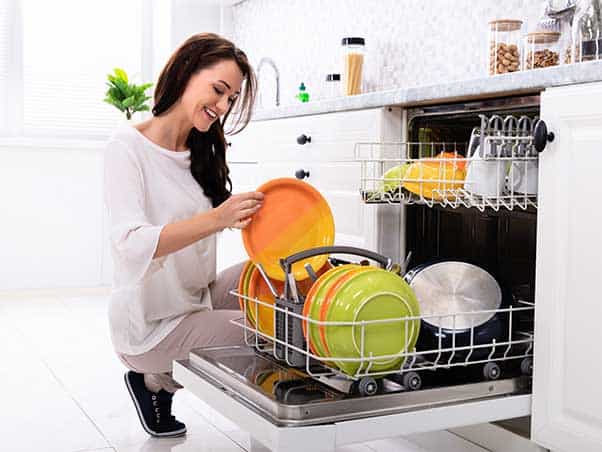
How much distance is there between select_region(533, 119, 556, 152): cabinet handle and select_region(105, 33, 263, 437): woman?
0.77 m

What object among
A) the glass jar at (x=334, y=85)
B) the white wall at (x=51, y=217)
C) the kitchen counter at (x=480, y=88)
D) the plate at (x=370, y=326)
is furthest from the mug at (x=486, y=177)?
the white wall at (x=51, y=217)

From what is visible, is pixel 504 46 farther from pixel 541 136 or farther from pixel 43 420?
pixel 43 420

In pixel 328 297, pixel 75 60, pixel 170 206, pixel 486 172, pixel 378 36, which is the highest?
pixel 75 60

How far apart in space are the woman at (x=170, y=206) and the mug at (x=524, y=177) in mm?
714

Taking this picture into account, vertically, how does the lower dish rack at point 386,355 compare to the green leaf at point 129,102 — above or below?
below

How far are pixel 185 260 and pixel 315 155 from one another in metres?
0.54

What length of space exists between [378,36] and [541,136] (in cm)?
174

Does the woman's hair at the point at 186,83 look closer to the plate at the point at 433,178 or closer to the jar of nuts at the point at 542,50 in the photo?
the plate at the point at 433,178

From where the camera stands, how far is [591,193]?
4.46ft

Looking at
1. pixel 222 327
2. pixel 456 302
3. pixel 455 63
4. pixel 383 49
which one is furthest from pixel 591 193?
pixel 383 49

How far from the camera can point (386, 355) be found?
130 cm

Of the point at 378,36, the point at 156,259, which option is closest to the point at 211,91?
the point at 156,259

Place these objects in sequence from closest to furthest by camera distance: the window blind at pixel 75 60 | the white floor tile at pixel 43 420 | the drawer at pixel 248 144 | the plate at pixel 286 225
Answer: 1. the plate at pixel 286 225
2. the white floor tile at pixel 43 420
3. the drawer at pixel 248 144
4. the window blind at pixel 75 60

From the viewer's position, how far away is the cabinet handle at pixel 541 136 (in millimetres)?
1443
